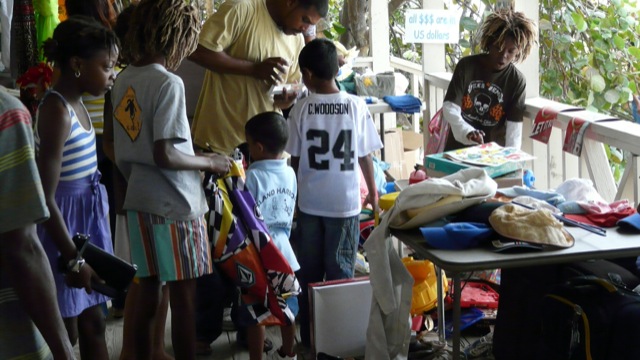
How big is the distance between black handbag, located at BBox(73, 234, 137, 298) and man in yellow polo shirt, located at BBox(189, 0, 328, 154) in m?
1.46

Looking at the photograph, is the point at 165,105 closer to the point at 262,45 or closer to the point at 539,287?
the point at 262,45

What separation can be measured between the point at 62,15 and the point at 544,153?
3.08 metres

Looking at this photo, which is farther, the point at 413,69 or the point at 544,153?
the point at 413,69

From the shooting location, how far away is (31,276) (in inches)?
59.8

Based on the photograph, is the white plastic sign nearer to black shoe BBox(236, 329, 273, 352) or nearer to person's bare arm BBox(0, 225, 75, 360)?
black shoe BBox(236, 329, 273, 352)

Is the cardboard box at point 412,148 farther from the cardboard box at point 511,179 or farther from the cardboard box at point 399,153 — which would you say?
the cardboard box at point 511,179

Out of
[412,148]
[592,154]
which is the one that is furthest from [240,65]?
[412,148]

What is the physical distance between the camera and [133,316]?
10.2 ft

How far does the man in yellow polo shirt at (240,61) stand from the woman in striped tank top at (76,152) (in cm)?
87

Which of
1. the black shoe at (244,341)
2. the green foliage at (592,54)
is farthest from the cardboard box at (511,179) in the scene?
the green foliage at (592,54)

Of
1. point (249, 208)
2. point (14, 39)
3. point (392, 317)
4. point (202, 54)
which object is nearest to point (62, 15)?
point (14, 39)

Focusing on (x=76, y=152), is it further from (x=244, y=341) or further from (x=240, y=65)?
(x=244, y=341)

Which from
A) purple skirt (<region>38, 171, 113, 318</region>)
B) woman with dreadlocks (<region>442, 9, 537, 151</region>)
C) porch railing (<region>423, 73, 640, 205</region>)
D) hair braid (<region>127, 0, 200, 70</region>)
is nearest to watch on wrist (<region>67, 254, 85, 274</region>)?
purple skirt (<region>38, 171, 113, 318</region>)

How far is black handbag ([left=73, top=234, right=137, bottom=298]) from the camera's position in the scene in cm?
216
